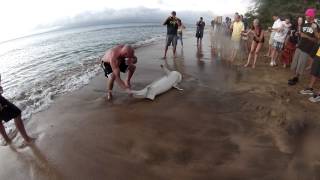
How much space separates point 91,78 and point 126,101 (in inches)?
126

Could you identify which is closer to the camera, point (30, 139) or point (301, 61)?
point (30, 139)

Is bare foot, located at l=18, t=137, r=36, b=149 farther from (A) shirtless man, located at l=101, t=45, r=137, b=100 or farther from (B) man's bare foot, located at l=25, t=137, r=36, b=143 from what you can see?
(A) shirtless man, located at l=101, t=45, r=137, b=100

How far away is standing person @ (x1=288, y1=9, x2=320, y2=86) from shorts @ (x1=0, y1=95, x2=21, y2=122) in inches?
264

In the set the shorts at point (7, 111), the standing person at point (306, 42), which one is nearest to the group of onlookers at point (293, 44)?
the standing person at point (306, 42)

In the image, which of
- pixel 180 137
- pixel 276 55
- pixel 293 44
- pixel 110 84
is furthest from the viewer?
pixel 276 55

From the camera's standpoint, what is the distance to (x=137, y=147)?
498 centimetres

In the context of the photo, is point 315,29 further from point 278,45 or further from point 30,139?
point 30,139

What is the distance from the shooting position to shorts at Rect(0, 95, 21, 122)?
4992 mm

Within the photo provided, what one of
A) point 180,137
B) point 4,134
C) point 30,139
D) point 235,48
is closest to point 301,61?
point 235,48

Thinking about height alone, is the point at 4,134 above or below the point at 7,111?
below

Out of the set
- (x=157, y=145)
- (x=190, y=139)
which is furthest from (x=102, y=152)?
(x=190, y=139)

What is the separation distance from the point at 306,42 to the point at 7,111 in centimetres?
732

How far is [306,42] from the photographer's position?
301 inches

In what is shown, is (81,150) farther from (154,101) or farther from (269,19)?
(269,19)
